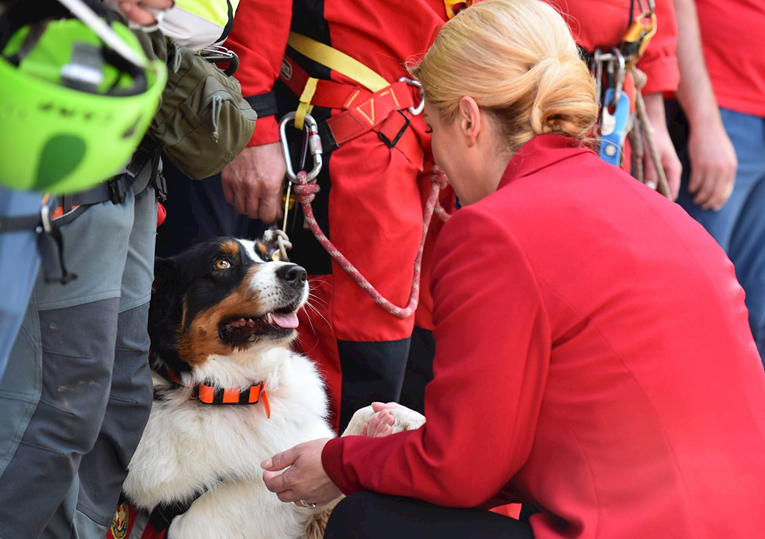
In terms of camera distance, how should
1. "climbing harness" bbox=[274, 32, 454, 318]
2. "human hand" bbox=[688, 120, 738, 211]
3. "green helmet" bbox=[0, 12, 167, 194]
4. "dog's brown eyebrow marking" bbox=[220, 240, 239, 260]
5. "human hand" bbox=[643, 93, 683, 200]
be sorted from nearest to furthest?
"green helmet" bbox=[0, 12, 167, 194], "climbing harness" bbox=[274, 32, 454, 318], "dog's brown eyebrow marking" bbox=[220, 240, 239, 260], "human hand" bbox=[643, 93, 683, 200], "human hand" bbox=[688, 120, 738, 211]

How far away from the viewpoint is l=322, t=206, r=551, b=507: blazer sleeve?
1492 mm

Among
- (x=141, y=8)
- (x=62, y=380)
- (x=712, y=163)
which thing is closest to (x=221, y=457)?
(x=62, y=380)

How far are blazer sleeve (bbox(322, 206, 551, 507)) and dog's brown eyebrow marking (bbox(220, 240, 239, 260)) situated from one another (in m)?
1.21

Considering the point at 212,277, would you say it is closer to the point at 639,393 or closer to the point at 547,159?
the point at 547,159

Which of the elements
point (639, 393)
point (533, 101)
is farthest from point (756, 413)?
point (533, 101)

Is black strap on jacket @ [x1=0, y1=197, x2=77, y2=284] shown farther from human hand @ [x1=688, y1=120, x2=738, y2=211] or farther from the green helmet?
human hand @ [x1=688, y1=120, x2=738, y2=211]

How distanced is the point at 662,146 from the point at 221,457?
2.25 m

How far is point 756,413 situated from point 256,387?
1576 mm

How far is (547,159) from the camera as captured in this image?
1.71m

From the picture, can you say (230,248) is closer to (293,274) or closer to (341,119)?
(293,274)

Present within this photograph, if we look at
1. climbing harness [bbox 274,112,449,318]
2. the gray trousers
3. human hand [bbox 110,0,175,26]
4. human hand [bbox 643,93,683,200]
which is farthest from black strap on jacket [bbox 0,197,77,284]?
human hand [bbox 643,93,683,200]

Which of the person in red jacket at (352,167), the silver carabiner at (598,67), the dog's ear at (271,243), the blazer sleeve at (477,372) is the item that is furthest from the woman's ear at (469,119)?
the silver carabiner at (598,67)

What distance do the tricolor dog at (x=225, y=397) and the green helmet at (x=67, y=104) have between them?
1.46m

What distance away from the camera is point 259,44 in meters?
2.47
